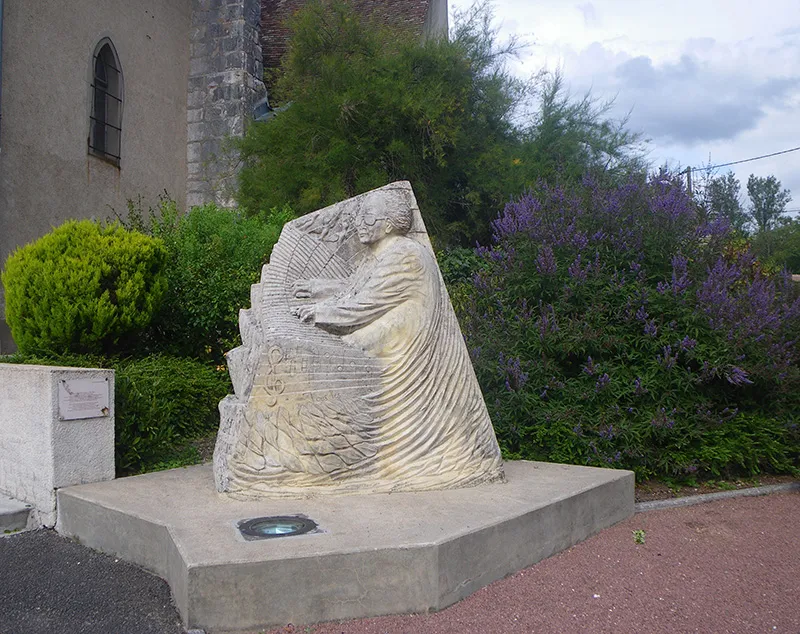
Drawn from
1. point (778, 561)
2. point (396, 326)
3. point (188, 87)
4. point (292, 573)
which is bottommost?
point (778, 561)

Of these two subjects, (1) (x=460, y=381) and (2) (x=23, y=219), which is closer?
(1) (x=460, y=381)

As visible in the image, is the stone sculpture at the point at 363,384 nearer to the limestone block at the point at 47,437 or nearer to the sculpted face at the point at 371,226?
the sculpted face at the point at 371,226

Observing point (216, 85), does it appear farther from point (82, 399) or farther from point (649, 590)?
point (649, 590)

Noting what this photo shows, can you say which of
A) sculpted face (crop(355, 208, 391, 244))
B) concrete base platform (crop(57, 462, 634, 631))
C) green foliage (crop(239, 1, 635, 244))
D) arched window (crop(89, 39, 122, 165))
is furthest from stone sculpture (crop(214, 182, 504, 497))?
arched window (crop(89, 39, 122, 165))

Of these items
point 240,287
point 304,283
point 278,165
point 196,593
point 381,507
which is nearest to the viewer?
point 196,593

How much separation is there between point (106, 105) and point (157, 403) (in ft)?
27.2

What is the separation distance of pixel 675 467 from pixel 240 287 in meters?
4.57

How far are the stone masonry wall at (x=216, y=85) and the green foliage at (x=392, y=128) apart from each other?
1463 mm

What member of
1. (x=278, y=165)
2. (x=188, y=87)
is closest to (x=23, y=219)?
(x=278, y=165)

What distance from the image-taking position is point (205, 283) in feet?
25.1

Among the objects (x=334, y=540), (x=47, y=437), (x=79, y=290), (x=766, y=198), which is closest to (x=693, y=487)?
(x=334, y=540)

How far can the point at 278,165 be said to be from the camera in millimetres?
11484

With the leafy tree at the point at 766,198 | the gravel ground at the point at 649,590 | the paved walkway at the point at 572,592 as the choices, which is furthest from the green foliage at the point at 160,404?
the leafy tree at the point at 766,198

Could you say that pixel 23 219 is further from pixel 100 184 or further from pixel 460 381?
pixel 460 381
